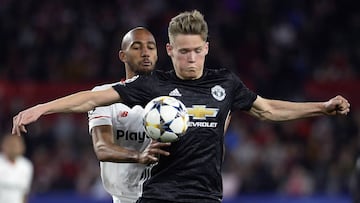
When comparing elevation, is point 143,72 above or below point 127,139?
above

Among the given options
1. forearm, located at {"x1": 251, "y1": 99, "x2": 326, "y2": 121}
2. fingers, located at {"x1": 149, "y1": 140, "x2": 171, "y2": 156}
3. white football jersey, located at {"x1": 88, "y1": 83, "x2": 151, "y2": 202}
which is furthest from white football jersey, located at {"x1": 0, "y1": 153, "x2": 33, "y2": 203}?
fingers, located at {"x1": 149, "y1": 140, "x2": 171, "y2": 156}

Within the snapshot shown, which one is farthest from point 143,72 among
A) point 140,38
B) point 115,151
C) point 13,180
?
point 13,180

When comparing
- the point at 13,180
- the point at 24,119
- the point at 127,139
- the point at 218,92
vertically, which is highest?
the point at 218,92

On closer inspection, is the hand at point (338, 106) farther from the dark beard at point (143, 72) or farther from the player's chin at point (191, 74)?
the dark beard at point (143, 72)

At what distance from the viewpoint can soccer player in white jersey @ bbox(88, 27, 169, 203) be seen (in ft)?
23.2

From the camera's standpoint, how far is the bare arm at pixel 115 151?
19.6ft

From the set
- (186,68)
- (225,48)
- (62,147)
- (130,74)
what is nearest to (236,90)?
(186,68)

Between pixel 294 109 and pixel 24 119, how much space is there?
194 cm

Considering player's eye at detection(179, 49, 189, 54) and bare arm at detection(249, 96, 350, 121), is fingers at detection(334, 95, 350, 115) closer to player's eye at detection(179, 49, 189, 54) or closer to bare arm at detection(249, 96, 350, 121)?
bare arm at detection(249, 96, 350, 121)

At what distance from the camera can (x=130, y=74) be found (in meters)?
7.34

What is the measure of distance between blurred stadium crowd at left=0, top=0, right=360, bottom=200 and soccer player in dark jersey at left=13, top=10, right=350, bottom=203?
756 centimetres

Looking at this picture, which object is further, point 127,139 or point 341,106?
point 127,139

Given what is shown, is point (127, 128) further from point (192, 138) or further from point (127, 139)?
point (192, 138)

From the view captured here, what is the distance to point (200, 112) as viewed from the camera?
609cm
